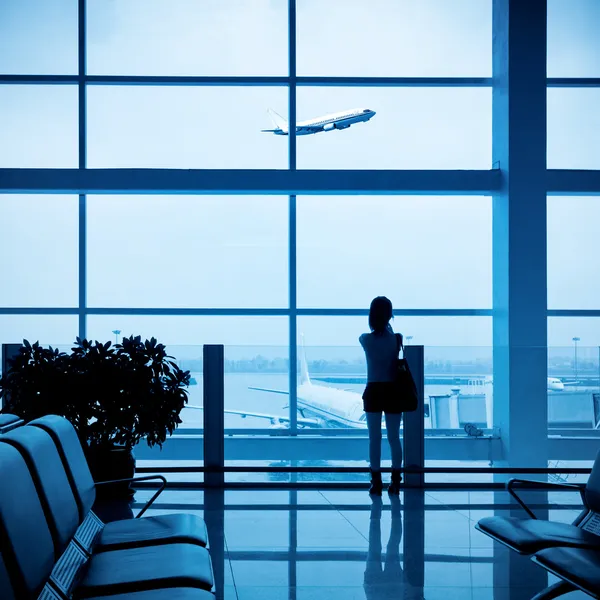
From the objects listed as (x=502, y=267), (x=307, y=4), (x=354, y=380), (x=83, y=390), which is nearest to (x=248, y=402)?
(x=354, y=380)

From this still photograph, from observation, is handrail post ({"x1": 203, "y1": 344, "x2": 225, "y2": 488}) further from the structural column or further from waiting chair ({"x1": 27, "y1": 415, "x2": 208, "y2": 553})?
the structural column

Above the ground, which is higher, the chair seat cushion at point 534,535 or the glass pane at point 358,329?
the glass pane at point 358,329

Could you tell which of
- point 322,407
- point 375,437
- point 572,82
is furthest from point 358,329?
point 572,82

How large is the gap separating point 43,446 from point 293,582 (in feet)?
6.08

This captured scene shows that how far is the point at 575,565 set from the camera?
278cm

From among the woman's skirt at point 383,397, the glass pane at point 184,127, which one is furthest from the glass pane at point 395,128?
the woman's skirt at point 383,397

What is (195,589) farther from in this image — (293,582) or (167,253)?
(167,253)

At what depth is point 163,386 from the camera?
6246mm

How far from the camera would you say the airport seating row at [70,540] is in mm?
2006

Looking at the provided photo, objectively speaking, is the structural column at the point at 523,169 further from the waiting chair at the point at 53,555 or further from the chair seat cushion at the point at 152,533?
the waiting chair at the point at 53,555

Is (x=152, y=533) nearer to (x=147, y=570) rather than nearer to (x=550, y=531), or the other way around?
(x=147, y=570)

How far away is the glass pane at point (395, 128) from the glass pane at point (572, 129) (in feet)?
2.80

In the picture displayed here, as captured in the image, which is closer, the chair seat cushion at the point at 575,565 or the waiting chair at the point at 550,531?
the chair seat cushion at the point at 575,565

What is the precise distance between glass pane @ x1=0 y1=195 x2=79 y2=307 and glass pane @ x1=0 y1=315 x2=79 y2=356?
0.64ft
